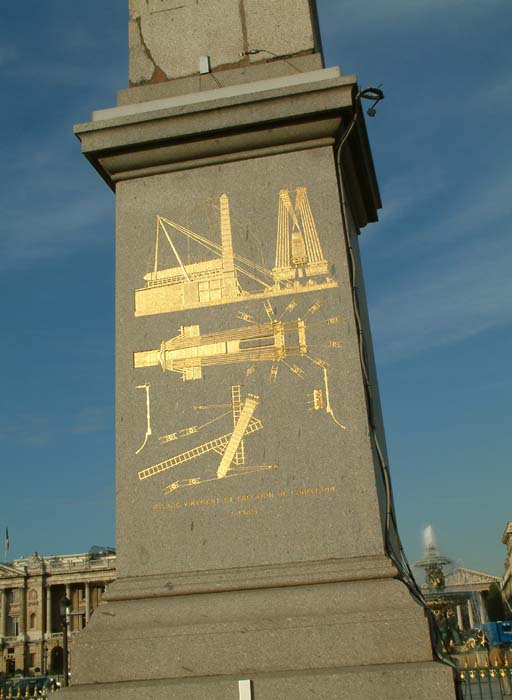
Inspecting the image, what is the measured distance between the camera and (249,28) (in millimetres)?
7246

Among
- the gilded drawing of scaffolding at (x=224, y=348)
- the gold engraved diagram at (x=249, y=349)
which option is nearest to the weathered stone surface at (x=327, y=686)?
the gold engraved diagram at (x=249, y=349)

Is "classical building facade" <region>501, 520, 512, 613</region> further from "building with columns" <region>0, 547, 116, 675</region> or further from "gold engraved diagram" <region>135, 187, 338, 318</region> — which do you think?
"gold engraved diagram" <region>135, 187, 338, 318</region>

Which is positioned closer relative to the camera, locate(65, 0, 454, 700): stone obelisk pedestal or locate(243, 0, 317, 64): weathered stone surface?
locate(65, 0, 454, 700): stone obelisk pedestal

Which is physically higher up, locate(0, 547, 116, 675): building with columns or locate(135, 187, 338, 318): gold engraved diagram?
locate(135, 187, 338, 318): gold engraved diagram

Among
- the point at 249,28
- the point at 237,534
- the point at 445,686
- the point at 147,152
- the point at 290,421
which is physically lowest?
the point at 445,686

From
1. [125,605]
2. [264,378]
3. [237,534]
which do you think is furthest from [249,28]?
[125,605]

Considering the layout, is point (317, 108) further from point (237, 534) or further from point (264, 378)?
point (237, 534)

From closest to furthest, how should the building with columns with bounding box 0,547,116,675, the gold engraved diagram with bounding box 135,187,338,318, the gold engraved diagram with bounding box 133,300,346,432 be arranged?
the gold engraved diagram with bounding box 133,300,346,432 < the gold engraved diagram with bounding box 135,187,338,318 < the building with columns with bounding box 0,547,116,675

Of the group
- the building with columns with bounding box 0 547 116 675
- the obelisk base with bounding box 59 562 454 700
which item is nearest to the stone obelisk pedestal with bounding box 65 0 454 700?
the obelisk base with bounding box 59 562 454 700

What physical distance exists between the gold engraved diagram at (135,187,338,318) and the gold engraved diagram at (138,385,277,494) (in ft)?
2.48

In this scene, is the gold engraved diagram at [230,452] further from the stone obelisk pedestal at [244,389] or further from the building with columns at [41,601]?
the building with columns at [41,601]

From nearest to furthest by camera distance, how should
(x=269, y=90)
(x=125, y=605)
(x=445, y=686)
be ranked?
1. (x=445, y=686)
2. (x=125, y=605)
3. (x=269, y=90)

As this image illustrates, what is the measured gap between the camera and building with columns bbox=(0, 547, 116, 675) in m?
99.8

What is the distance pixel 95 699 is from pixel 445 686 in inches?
80.2
